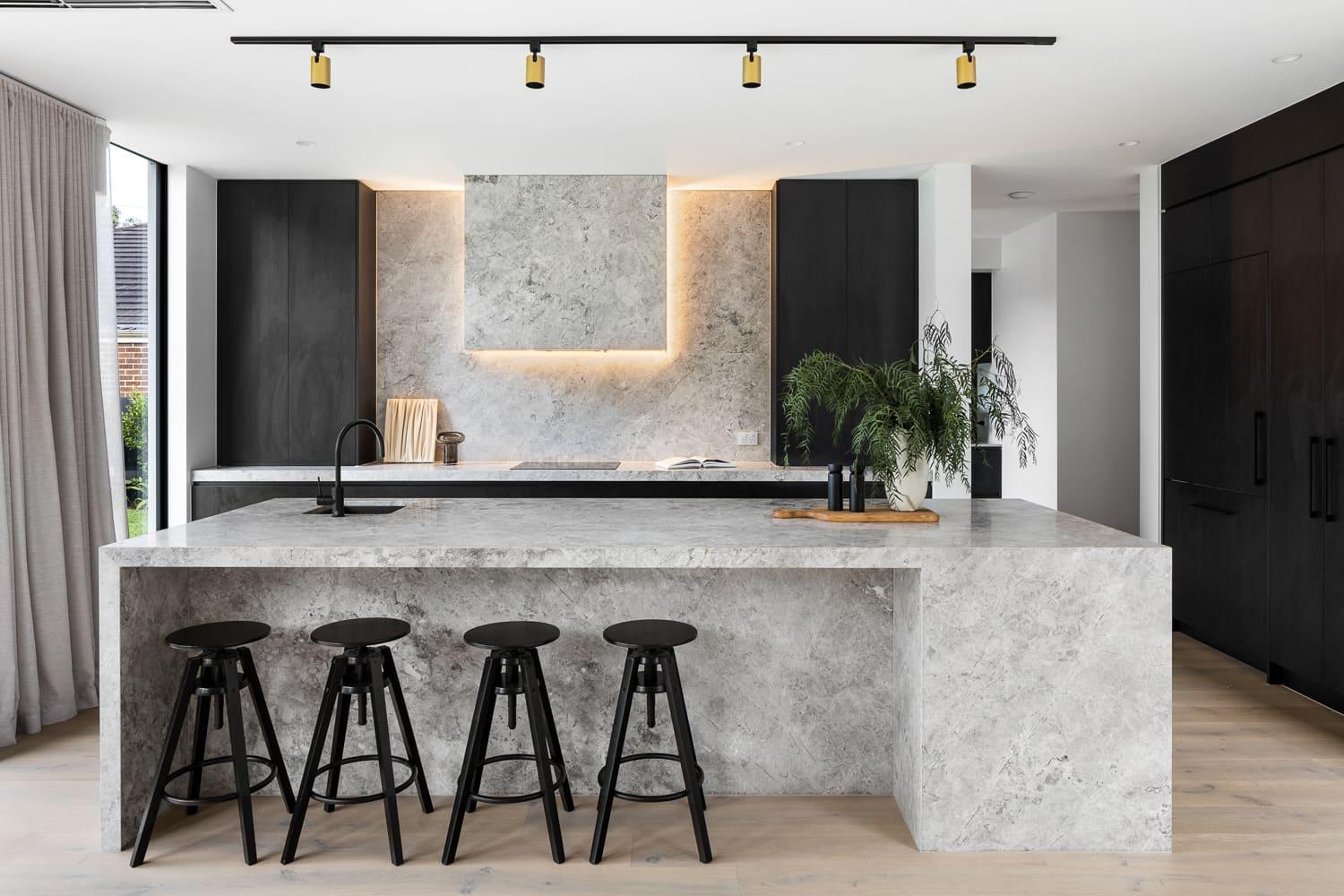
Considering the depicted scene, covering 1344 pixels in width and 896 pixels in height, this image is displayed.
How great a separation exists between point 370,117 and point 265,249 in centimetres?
156

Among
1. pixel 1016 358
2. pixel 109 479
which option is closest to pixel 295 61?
pixel 109 479

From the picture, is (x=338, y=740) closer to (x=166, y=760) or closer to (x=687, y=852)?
(x=166, y=760)

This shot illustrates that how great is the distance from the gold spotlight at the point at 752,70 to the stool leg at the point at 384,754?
2.13m

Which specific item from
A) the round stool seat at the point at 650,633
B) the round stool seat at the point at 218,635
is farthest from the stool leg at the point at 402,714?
the round stool seat at the point at 650,633

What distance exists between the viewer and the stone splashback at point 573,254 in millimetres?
5266

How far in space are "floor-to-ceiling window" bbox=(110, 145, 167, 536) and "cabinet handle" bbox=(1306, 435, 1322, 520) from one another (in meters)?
5.23

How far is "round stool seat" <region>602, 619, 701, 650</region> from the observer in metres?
2.48

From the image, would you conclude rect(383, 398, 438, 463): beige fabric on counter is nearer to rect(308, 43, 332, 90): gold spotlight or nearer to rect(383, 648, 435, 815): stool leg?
rect(308, 43, 332, 90): gold spotlight

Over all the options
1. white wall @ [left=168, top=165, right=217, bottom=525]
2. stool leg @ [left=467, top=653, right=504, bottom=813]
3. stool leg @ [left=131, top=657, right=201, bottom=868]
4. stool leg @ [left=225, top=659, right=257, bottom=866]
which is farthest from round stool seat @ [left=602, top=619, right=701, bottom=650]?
white wall @ [left=168, top=165, right=217, bottom=525]

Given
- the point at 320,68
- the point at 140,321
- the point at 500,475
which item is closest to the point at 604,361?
the point at 500,475

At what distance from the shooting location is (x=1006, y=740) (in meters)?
2.55

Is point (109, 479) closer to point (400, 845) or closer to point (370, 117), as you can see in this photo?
point (370, 117)

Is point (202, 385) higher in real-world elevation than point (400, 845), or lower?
higher

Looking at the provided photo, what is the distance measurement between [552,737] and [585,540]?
2.11 feet
